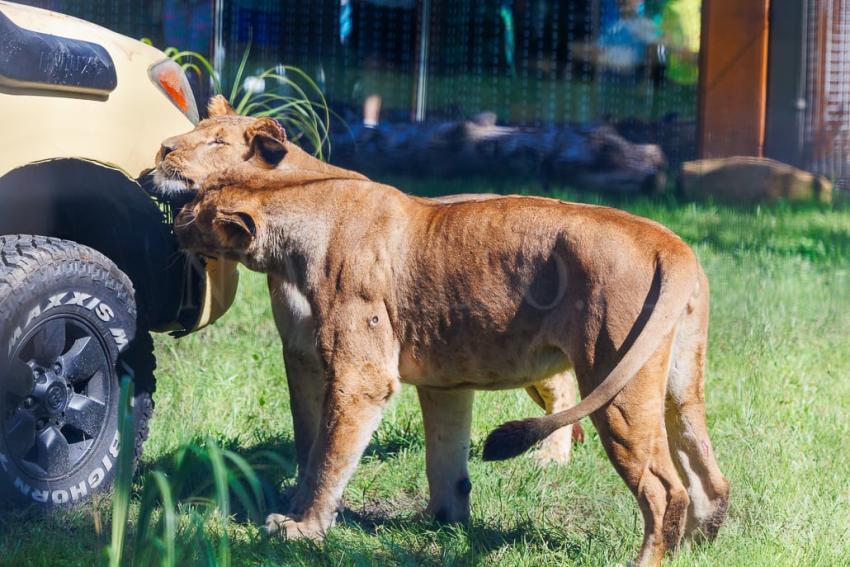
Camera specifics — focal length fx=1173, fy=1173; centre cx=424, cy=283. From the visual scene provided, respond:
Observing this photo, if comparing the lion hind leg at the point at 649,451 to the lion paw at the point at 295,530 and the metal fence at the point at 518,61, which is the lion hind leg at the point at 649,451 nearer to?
the lion paw at the point at 295,530

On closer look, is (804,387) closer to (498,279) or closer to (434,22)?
(498,279)

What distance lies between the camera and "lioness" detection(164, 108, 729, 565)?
347cm

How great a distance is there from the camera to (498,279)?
371cm

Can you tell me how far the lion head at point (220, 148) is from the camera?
423cm

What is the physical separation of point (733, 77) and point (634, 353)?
8.95 metres

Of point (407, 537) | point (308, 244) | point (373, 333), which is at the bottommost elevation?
point (407, 537)

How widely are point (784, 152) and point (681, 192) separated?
1283mm

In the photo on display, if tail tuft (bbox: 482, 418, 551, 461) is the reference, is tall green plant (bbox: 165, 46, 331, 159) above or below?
above

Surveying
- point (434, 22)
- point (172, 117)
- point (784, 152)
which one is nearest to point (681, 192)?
point (784, 152)

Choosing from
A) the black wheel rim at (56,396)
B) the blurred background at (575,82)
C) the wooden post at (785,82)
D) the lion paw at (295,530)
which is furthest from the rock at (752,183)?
the black wheel rim at (56,396)

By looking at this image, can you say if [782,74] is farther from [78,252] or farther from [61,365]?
[61,365]

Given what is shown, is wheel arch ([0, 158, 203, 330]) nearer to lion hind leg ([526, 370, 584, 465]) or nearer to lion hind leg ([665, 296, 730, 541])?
lion hind leg ([526, 370, 584, 465])

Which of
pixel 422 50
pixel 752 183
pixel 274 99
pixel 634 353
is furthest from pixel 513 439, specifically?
pixel 422 50

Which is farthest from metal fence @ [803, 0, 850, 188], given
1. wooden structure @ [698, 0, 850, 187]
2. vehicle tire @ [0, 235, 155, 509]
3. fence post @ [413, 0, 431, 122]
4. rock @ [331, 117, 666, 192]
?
vehicle tire @ [0, 235, 155, 509]
